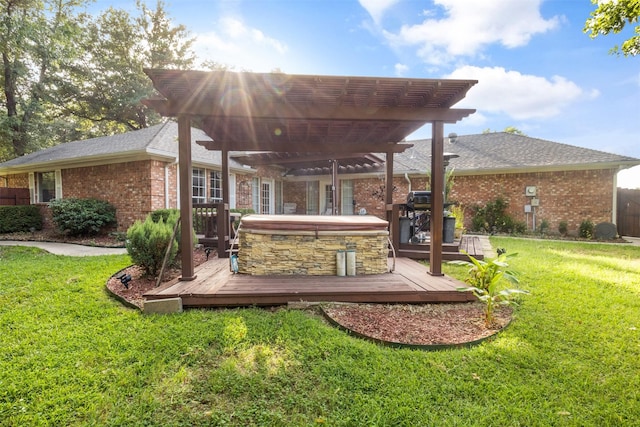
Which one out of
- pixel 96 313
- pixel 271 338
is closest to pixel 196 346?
pixel 271 338

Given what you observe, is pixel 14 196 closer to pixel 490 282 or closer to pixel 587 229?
pixel 490 282

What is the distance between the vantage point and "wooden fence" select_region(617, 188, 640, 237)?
34.6 feet

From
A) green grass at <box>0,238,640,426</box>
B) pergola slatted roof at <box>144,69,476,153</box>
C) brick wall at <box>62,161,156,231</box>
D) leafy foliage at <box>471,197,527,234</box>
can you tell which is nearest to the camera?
green grass at <box>0,238,640,426</box>

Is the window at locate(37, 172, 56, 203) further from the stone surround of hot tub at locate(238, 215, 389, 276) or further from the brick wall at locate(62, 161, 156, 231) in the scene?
the stone surround of hot tub at locate(238, 215, 389, 276)

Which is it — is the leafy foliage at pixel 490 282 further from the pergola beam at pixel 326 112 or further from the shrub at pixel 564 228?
the shrub at pixel 564 228

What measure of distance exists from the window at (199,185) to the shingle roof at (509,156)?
7681 millimetres

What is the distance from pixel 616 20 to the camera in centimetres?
612

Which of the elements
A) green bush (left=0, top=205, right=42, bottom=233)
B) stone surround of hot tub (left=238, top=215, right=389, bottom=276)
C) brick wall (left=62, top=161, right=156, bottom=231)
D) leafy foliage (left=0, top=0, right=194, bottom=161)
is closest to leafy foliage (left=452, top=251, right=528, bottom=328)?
stone surround of hot tub (left=238, top=215, right=389, bottom=276)

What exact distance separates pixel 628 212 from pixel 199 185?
15511 mm

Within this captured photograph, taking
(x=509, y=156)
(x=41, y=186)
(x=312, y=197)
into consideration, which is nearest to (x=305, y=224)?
(x=312, y=197)

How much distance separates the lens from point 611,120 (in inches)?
452

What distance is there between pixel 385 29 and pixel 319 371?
31.3 ft

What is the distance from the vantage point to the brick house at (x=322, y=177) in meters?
9.21

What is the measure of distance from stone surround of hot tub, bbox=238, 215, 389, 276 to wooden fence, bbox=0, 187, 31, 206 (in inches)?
528
